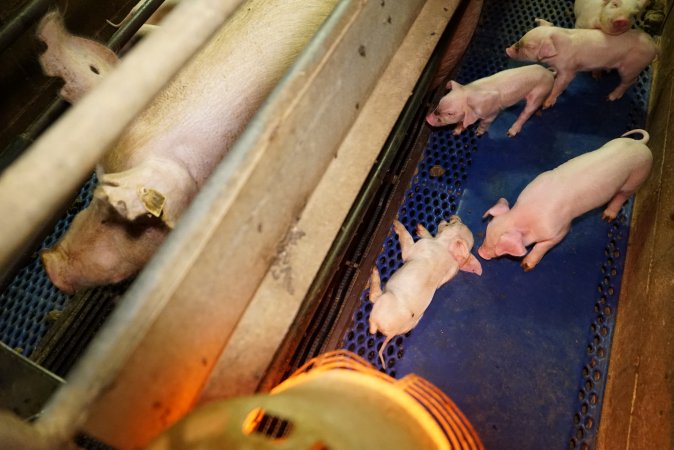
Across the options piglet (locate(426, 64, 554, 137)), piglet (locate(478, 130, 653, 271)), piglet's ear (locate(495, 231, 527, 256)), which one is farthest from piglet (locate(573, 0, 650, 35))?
piglet's ear (locate(495, 231, 527, 256))

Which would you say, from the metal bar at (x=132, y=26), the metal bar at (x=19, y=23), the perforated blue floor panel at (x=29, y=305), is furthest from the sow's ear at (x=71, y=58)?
the perforated blue floor panel at (x=29, y=305)

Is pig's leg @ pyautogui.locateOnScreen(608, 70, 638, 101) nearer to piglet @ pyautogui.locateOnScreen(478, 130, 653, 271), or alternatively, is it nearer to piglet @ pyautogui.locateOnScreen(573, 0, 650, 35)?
piglet @ pyautogui.locateOnScreen(573, 0, 650, 35)

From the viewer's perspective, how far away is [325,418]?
2.88 feet

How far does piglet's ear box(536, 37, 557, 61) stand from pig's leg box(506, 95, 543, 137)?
0.27 m

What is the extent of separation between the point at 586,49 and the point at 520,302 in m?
1.68

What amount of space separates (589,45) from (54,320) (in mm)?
3596

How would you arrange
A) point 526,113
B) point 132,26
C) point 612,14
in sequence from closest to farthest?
point 132,26 < point 612,14 < point 526,113

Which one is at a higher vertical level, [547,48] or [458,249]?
[547,48]

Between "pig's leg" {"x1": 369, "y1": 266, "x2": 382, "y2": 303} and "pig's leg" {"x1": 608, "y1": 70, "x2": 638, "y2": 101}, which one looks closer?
"pig's leg" {"x1": 369, "y1": 266, "x2": 382, "y2": 303}

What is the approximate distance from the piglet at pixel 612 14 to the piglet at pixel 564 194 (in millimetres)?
829

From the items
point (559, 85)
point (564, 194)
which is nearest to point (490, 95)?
point (559, 85)

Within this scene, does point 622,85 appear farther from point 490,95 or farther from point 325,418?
point 325,418

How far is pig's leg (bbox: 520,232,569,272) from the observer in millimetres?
2412

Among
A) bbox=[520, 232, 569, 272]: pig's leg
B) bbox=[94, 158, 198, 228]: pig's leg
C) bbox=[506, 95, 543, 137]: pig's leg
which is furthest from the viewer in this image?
bbox=[506, 95, 543, 137]: pig's leg
